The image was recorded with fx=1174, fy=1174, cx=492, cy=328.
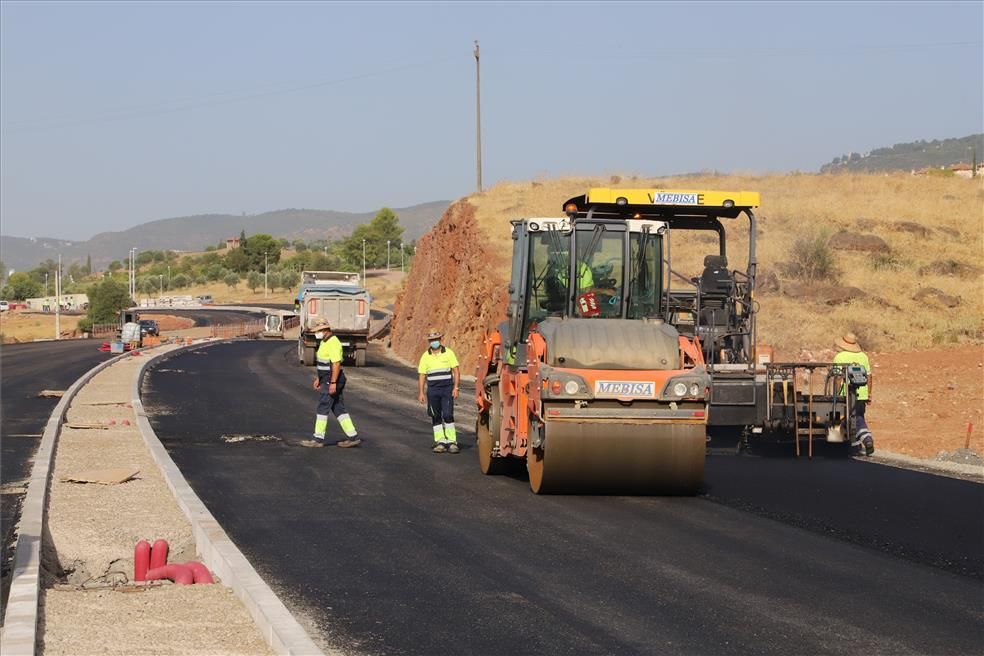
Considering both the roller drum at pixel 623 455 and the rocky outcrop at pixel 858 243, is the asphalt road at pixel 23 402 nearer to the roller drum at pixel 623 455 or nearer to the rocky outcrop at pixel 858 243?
the roller drum at pixel 623 455

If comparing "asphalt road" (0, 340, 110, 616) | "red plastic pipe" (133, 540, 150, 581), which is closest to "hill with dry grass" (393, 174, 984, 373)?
"asphalt road" (0, 340, 110, 616)

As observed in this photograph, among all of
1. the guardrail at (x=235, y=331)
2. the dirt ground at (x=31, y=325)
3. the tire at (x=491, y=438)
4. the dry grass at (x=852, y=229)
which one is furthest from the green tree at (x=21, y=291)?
the tire at (x=491, y=438)

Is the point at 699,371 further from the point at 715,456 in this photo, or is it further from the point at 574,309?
the point at 715,456

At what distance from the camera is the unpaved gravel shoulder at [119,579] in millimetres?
6711

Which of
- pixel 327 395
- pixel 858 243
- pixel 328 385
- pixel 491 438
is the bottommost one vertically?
pixel 491 438

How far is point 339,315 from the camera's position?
40.3 m

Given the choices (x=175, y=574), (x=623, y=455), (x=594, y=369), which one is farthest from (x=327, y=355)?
(x=175, y=574)

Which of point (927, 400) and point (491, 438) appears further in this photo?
point (927, 400)

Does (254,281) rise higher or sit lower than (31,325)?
higher

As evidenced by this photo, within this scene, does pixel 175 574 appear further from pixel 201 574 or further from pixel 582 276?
pixel 582 276

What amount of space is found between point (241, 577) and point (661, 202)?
841 cm

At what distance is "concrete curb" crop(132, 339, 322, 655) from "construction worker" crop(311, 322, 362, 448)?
3.91m

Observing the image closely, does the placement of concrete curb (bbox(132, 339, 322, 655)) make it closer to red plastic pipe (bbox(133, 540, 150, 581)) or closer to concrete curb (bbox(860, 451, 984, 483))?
red plastic pipe (bbox(133, 540, 150, 581))

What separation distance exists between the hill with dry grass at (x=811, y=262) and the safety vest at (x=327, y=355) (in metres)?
19.2
